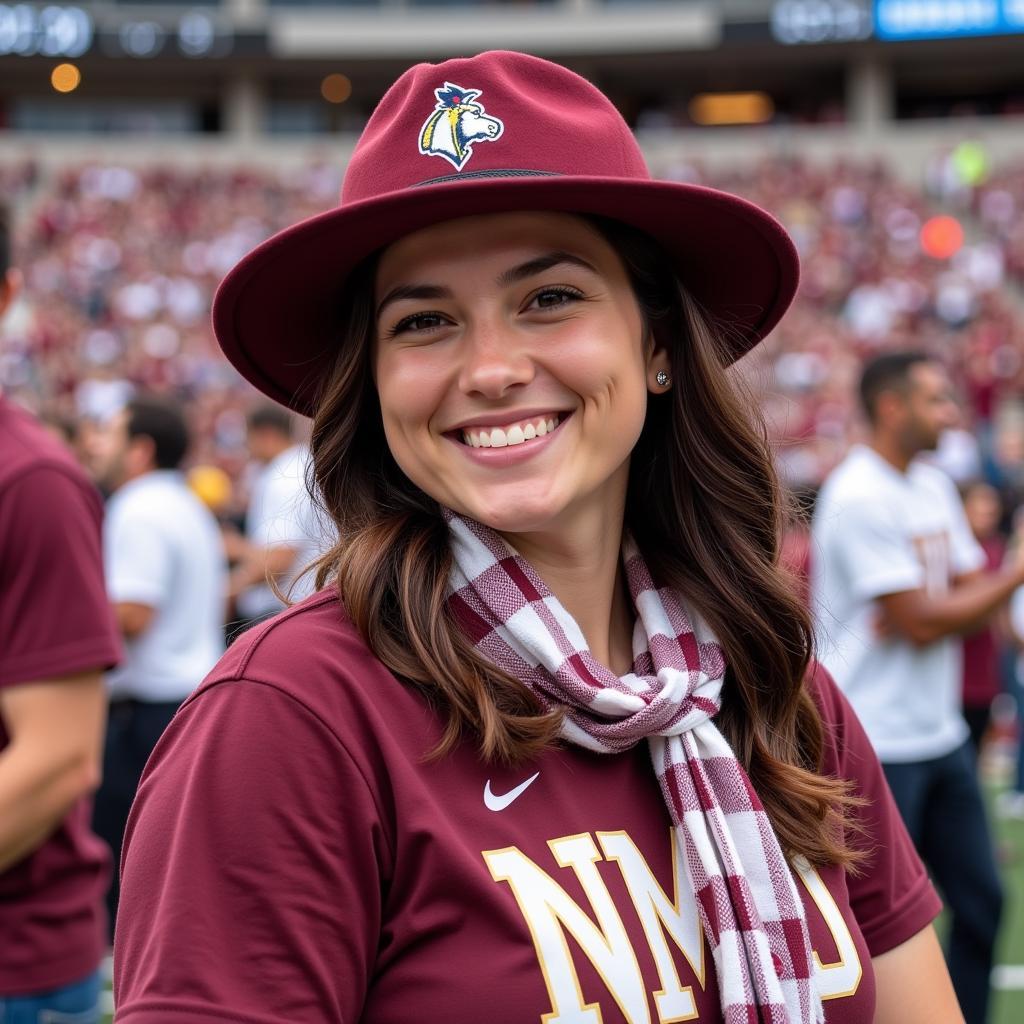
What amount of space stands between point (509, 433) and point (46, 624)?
1.02 m

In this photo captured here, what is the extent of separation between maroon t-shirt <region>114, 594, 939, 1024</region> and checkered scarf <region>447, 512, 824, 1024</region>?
4cm

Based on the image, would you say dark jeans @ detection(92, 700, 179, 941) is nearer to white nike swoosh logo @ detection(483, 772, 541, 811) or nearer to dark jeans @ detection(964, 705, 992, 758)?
dark jeans @ detection(964, 705, 992, 758)

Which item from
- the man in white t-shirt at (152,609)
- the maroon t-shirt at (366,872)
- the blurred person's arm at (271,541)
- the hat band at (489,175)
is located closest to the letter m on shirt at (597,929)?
the maroon t-shirt at (366,872)

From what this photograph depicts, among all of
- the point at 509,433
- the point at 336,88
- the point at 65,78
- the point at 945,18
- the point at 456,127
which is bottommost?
the point at 509,433

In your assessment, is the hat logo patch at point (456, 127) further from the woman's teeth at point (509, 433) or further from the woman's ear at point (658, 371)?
the woman's ear at point (658, 371)

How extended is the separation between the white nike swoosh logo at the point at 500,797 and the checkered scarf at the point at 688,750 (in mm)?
92

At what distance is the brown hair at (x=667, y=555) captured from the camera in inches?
65.8

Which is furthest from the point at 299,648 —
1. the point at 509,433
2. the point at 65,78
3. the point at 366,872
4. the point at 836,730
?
the point at 65,78

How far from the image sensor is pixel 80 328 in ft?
74.7

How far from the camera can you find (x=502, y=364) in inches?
68.6

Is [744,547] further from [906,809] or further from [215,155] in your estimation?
[215,155]

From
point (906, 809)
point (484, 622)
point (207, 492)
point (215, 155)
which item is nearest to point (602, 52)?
point (215, 155)

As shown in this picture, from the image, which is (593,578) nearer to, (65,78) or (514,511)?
(514,511)

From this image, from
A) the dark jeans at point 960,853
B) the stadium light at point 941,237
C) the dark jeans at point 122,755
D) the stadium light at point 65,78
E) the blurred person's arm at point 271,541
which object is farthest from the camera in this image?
the stadium light at point 65,78
